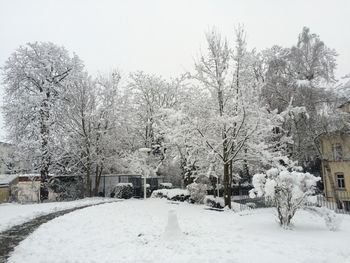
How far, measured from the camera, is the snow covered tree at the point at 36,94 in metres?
24.7

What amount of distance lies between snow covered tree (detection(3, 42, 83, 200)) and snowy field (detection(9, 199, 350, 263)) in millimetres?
13105

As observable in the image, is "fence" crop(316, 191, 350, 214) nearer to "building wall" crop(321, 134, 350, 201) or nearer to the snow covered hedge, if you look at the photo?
"building wall" crop(321, 134, 350, 201)

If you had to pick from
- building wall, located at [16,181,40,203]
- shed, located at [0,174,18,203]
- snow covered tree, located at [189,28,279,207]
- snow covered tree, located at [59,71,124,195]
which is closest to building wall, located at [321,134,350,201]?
snow covered tree, located at [189,28,279,207]

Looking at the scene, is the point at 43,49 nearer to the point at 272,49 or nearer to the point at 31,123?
the point at 31,123

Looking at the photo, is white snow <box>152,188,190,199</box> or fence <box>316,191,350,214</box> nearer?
fence <box>316,191,350,214</box>

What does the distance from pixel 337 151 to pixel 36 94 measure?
25.1 m

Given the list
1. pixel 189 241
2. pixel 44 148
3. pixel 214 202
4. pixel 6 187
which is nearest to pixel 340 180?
pixel 214 202

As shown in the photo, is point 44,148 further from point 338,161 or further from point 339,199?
point 338,161

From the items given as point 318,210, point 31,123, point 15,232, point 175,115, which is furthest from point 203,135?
point 31,123

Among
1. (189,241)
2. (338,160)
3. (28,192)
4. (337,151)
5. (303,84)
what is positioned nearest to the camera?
(189,241)

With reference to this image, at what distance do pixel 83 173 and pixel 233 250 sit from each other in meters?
21.9

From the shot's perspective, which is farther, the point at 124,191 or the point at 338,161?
the point at 124,191

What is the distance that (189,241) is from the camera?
8.86 meters

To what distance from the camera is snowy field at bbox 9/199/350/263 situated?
24.3 feet
